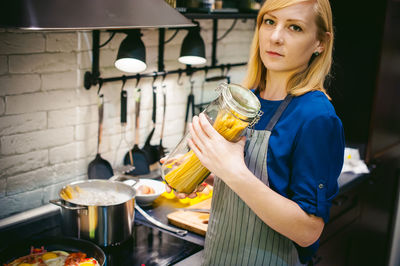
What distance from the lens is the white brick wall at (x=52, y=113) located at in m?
1.81

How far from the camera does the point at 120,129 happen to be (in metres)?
2.30

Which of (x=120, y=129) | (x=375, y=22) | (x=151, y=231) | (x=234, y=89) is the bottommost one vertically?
(x=151, y=231)

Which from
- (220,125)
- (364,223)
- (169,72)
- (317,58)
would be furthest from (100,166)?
(364,223)

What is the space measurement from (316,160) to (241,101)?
0.88 ft

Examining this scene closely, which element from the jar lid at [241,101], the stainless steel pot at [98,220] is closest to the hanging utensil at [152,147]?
the stainless steel pot at [98,220]

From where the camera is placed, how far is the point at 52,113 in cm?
196

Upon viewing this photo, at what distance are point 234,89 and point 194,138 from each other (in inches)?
7.3

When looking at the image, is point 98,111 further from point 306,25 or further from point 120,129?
point 306,25

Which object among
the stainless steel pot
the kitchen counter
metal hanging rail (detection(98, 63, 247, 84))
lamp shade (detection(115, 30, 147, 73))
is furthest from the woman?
metal hanging rail (detection(98, 63, 247, 84))

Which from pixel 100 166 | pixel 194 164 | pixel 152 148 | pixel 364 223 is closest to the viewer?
pixel 194 164

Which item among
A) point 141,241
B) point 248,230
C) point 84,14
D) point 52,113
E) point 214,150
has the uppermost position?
point 84,14

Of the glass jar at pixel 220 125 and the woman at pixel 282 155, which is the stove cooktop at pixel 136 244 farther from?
the glass jar at pixel 220 125

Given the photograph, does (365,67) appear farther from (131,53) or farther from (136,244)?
(136,244)

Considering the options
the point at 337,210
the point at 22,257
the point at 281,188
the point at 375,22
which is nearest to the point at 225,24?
the point at 375,22
